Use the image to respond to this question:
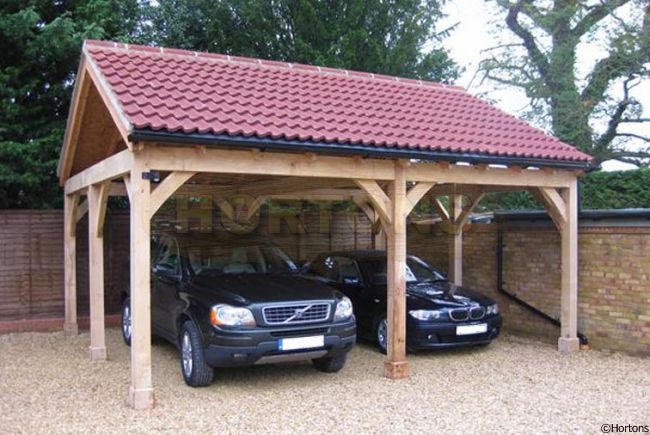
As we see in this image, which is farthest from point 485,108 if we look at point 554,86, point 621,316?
point 554,86

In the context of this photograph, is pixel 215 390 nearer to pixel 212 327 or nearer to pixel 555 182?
pixel 212 327

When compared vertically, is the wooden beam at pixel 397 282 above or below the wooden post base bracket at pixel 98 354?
above

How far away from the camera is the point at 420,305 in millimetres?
8477

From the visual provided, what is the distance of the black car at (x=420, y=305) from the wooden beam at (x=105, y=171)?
3962mm

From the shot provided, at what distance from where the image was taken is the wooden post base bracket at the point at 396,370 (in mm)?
7340

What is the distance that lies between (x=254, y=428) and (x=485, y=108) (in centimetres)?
705

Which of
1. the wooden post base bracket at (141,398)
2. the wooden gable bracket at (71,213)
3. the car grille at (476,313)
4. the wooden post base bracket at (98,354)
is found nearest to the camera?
the wooden post base bracket at (141,398)

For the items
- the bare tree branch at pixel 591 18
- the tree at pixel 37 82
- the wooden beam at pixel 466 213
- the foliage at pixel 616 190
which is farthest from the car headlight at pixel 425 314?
the bare tree branch at pixel 591 18

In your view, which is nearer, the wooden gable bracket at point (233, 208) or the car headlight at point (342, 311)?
the car headlight at point (342, 311)

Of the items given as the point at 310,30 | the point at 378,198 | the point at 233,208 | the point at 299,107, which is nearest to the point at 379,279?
the point at 378,198

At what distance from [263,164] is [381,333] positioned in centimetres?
334

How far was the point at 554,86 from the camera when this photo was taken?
790 inches

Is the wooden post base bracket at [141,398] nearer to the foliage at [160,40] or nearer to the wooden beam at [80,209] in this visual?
the wooden beam at [80,209]

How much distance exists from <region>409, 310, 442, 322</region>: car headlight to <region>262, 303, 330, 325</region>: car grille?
1.88 m
